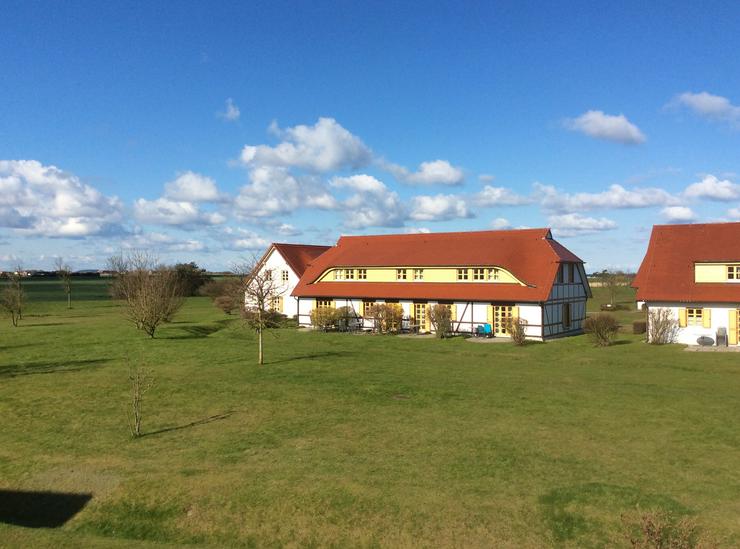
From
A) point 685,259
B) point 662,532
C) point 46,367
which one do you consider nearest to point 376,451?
point 662,532

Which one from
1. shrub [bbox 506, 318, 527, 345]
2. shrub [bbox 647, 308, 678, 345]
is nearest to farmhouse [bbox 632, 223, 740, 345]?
shrub [bbox 647, 308, 678, 345]

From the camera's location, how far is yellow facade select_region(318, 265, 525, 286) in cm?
3875

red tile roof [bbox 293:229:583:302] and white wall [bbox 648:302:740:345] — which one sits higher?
red tile roof [bbox 293:229:583:302]

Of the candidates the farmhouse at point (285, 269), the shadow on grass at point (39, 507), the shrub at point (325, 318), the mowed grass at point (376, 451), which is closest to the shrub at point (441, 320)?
the shrub at point (325, 318)

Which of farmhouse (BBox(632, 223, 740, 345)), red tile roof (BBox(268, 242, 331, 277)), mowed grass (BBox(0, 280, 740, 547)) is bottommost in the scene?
mowed grass (BBox(0, 280, 740, 547))

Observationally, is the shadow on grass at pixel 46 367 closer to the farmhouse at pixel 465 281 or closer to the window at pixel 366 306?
the window at pixel 366 306

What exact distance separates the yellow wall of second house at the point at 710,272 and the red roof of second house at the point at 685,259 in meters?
0.25

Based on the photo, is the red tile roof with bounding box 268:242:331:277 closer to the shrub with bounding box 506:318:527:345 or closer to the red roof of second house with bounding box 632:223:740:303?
the shrub with bounding box 506:318:527:345

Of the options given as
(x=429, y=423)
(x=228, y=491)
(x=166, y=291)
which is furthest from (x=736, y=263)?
(x=166, y=291)

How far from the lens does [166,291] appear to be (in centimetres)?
4347

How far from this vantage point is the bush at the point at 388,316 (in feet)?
132

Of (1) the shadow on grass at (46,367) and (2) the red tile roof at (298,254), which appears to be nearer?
(1) the shadow on grass at (46,367)

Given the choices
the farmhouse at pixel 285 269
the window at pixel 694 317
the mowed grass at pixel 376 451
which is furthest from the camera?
the farmhouse at pixel 285 269

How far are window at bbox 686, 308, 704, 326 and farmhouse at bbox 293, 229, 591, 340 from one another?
26.1ft
